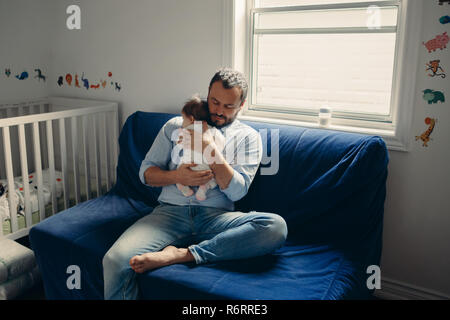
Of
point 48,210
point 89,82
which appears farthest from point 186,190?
point 89,82

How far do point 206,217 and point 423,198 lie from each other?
3.42 feet

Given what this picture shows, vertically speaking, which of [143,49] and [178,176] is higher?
[143,49]

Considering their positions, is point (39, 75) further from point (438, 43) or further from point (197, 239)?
point (438, 43)

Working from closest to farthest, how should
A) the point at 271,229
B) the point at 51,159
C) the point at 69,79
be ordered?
the point at 271,229
the point at 51,159
the point at 69,79

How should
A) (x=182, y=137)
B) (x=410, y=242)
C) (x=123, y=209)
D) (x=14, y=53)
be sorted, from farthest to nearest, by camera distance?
(x=14, y=53) → (x=123, y=209) → (x=410, y=242) → (x=182, y=137)

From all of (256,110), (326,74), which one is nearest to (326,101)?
(326,74)

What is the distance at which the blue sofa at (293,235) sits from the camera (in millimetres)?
1522

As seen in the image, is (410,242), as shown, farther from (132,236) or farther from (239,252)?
(132,236)

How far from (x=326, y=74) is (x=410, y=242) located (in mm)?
980

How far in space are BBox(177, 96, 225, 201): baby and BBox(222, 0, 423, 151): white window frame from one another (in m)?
0.58

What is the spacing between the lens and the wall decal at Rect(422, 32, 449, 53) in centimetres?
178

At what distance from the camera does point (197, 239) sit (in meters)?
1.79

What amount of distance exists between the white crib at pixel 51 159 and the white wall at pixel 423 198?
5.92 ft

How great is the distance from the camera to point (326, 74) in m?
2.26
